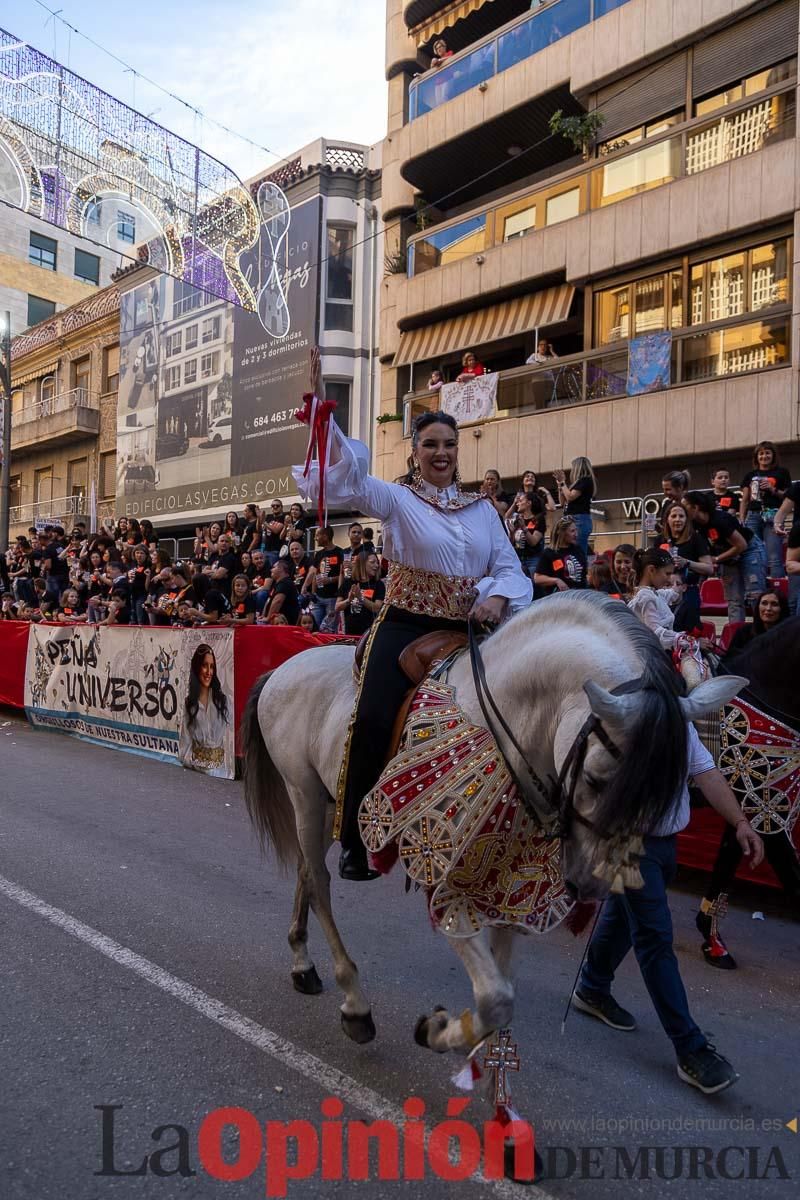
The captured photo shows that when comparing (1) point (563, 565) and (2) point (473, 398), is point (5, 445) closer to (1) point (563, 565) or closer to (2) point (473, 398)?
(2) point (473, 398)

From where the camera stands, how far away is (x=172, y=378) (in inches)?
1164

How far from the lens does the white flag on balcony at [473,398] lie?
17984mm

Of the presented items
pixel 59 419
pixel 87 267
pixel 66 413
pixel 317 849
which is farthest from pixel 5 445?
pixel 87 267

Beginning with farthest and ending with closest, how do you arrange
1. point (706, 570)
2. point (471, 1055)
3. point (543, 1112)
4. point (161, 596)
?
point (161, 596) → point (706, 570) → point (543, 1112) → point (471, 1055)

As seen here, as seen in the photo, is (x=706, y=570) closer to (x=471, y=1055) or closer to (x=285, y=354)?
(x=471, y=1055)

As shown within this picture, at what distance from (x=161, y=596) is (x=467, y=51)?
14.9 m

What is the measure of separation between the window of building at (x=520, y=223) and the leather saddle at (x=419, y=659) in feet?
56.3

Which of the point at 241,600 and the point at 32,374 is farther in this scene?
the point at 32,374

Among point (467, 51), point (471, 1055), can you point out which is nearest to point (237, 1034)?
point (471, 1055)

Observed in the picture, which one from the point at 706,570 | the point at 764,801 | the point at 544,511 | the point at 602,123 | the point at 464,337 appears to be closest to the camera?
the point at 764,801

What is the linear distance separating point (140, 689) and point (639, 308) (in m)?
11.9

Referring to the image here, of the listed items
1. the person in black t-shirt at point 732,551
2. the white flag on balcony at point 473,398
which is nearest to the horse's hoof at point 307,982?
the person in black t-shirt at point 732,551

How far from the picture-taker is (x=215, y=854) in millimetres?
6121

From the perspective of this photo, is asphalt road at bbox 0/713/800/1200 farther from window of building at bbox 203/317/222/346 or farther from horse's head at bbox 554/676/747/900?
window of building at bbox 203/317/222/346
